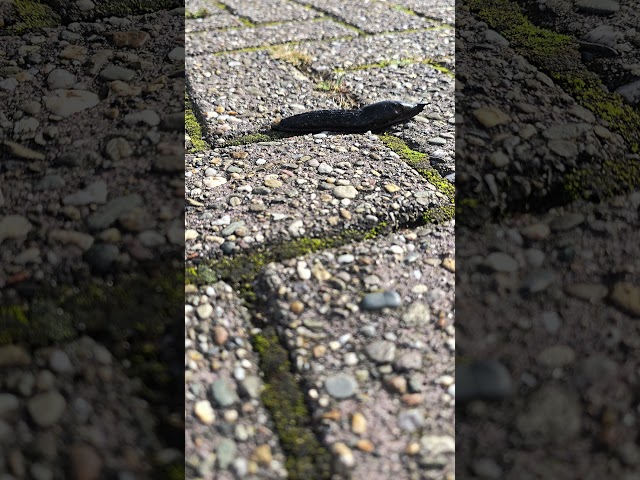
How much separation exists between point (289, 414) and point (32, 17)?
1.44 metres

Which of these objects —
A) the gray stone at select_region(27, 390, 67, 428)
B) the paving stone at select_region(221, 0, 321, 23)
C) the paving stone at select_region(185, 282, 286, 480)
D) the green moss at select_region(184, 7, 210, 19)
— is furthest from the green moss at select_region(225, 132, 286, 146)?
the green moss at select_region(184, 7, 210, 19)

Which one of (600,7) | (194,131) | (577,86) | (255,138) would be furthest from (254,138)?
(600,7)

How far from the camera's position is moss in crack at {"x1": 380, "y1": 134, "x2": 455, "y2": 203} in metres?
1.28

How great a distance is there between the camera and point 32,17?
1.74 meters

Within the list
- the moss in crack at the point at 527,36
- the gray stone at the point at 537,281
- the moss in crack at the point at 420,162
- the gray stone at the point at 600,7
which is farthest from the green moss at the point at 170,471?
the gray stone at the point at 600,7

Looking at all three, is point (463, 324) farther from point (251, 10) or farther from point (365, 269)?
point (251, 10)

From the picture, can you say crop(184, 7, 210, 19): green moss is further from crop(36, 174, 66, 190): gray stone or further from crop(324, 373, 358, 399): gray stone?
crop(324, 373, 358, 399): gray stone

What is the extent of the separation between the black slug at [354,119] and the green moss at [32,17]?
0.73 meters

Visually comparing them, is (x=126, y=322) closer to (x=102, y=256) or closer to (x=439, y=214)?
(x=102, y=256)

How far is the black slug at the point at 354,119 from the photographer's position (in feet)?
5.12

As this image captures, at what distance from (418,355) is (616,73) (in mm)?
1085

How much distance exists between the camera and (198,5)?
272 centimetres

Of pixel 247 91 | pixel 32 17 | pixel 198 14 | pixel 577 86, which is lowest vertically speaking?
pixel 198 14

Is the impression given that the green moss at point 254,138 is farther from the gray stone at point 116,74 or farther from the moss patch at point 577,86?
the moss patch at point 577,86
